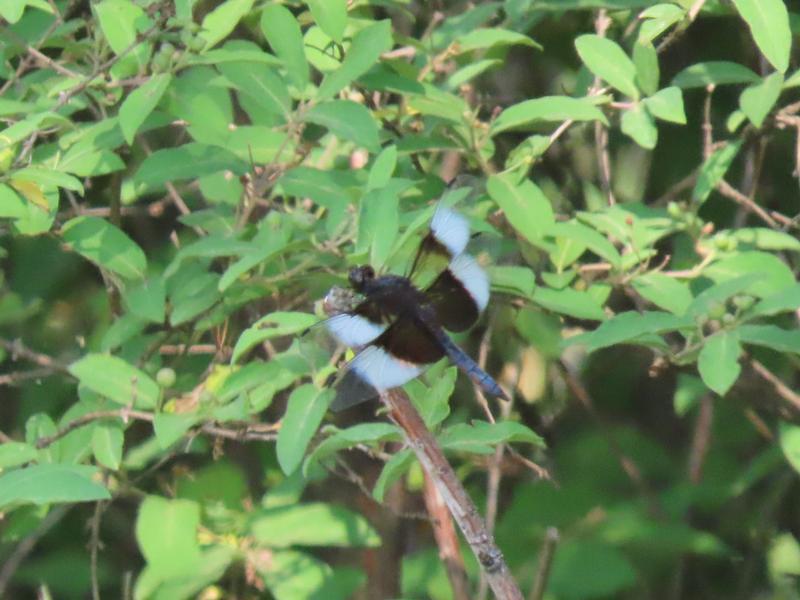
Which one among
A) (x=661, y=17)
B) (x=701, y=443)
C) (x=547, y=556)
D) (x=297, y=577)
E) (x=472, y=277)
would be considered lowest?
(x=701, y=443)

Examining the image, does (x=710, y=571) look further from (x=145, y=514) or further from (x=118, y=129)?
(x=118, y=129)

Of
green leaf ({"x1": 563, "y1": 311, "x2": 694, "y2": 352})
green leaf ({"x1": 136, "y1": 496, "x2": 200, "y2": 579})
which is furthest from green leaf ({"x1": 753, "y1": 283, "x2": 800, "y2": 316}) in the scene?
green leaf ({"x1": 136, "y1": 496, "x2": 200, "y2": 579})

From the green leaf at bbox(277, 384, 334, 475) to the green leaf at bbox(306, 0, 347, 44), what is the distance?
555mm

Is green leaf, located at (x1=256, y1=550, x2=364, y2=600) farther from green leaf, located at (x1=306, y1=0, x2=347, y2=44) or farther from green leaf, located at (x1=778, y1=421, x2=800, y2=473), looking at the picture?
green leaf, located at (x1=306, y1=0, x2=347, y2=44)

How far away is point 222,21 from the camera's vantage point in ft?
6.95

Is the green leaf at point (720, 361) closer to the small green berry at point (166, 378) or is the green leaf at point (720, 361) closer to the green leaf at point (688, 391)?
the green leaf at point (688, 391)

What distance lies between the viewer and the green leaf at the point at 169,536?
2508 millimetres

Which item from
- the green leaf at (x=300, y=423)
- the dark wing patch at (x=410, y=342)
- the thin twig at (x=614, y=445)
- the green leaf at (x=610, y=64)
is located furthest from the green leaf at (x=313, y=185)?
the thin twig at (x=614, y=445)

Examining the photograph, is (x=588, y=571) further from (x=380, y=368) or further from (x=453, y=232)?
(x=380, y=368)

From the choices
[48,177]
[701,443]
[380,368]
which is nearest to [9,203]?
[48,177]

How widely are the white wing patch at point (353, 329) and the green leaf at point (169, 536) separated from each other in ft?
2.32

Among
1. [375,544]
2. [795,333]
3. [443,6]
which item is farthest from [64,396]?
[795,333]

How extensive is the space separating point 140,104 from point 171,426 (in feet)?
1.66

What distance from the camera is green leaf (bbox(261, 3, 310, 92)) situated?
216 cm
